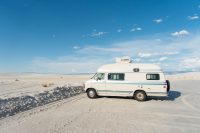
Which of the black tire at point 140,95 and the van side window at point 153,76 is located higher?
the van side window at point 153,76

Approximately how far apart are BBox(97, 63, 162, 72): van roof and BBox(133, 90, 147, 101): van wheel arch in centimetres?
162

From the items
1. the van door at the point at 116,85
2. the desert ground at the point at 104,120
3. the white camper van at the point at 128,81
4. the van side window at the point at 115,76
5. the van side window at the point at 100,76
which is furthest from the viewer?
the van side window at the point at 100,76

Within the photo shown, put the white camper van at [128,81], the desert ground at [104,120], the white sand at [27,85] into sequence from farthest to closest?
the white sand at [27,85] < the white camper van at [128,81] < the desert ground at [104,120]

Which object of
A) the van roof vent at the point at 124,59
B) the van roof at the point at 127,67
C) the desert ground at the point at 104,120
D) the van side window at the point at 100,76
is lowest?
the desert ground at the point at 104,120

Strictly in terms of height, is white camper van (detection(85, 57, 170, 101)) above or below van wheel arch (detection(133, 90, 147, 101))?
above

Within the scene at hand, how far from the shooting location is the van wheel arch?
15584mm

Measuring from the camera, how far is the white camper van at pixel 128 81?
15.4 meters

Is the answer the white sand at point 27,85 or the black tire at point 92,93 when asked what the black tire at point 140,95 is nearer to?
the black tire at point 92,93

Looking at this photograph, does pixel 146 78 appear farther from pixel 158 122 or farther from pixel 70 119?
pixel 70 119

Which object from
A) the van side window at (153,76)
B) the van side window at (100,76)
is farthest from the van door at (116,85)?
the van side window at (153,76)

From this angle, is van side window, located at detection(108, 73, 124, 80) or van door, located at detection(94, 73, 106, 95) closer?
van side window, located at detection(108, 73, 124, 80)

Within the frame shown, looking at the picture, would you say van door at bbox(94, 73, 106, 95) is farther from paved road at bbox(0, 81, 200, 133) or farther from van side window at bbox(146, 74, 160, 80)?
paved road at bbox(0, 81, 200, 133)

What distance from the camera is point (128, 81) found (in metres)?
16.0

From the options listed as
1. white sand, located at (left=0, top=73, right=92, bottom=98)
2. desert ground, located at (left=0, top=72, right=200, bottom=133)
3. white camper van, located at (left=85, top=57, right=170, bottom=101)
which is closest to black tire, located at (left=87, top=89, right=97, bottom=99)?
white camper van, located at (left=85, top=57, right=170, bottom=101)
